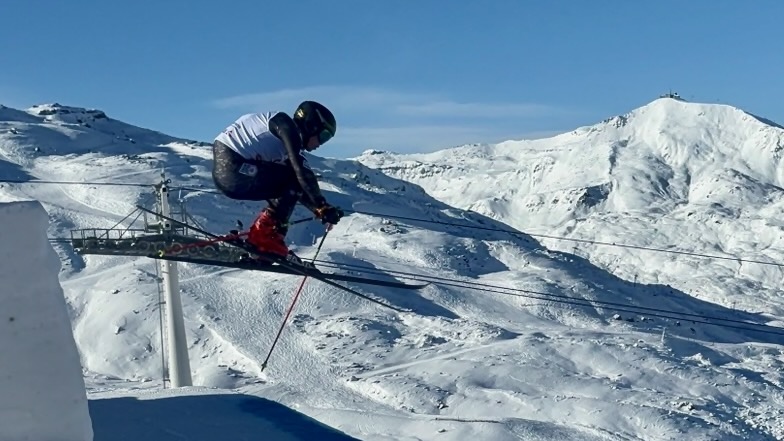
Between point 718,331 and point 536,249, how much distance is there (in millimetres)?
24556

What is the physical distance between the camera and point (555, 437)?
24188 millimetres

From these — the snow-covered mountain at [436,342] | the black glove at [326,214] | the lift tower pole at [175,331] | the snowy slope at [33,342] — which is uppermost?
→ the black glove at [326,214]

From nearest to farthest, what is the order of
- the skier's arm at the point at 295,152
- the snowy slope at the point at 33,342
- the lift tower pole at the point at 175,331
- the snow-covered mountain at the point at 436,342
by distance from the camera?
1. the snowy slope at the point at 33,342
2. the skier's arm at the point at 295,152
3. the lift tower pole at the point at 175,331
4. the snow-covered mountain at the point at 436,342

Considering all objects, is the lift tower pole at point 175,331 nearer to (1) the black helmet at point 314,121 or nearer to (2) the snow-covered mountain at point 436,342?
(2) the snow-covered mountain at point 436,342

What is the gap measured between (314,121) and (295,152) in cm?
35

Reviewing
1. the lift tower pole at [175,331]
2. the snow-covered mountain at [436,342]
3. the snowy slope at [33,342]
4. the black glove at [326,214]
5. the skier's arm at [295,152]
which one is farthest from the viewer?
the snow-covered mountain at [436,342]

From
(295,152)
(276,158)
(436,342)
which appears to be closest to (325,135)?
(295,152)

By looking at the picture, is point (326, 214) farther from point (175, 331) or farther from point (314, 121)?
point (175, 331)

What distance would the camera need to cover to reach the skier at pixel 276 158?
10008 millimetres

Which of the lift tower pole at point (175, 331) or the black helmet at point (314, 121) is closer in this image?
the black helmet at point (314, 121)

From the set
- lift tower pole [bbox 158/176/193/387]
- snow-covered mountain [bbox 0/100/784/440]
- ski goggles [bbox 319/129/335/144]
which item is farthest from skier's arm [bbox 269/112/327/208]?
lift tower pole [bbox 158/176/193/387]

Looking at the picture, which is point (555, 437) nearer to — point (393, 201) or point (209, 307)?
point (209, 307)

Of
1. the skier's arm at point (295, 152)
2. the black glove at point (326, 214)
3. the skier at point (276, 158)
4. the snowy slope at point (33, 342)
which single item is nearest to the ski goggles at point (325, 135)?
the skier at point (276, 158)

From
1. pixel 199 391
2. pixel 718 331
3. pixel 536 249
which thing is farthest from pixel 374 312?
pixel 199 391
